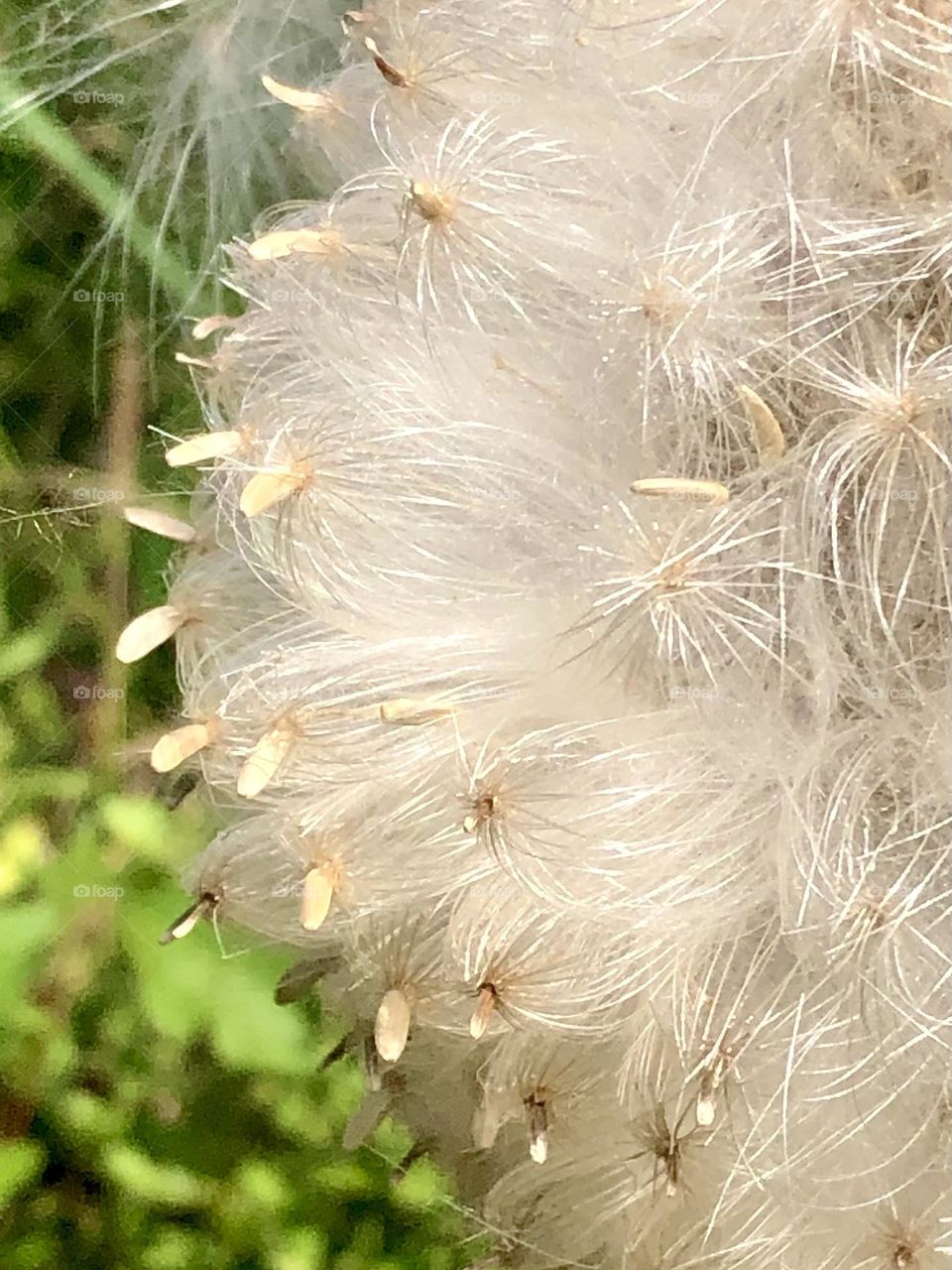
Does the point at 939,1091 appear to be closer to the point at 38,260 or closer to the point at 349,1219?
the point at 349,1219

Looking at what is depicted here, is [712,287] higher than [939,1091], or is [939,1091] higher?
[712,287]

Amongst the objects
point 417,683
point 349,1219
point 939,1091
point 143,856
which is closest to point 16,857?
point 143,856

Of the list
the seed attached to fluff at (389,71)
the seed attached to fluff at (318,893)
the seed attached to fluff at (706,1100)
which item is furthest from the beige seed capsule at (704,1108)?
the seed attached to fluff at (389,71)

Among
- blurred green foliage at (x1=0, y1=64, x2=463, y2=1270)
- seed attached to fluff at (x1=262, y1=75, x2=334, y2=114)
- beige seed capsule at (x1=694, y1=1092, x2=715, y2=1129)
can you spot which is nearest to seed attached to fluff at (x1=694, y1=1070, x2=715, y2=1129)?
beige seed capsule at (x1=694, y1=1092, x2=715, y2=1129)

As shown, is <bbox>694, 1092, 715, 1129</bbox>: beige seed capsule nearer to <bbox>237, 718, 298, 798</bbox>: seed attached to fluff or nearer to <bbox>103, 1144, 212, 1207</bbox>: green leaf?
<bbox>237, 718, 298, 798</bbox>: seed attached to fluff

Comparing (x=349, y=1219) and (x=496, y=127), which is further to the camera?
(x=349, y=1219)

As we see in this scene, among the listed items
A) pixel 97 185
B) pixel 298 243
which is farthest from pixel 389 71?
pixel 97 185

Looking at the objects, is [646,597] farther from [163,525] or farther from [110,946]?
[110,946]
